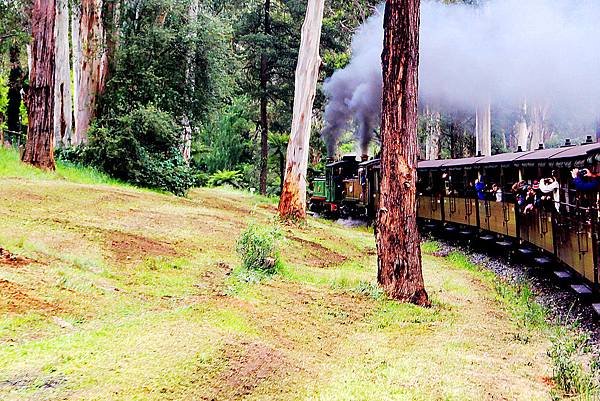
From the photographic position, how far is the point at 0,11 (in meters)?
18.2

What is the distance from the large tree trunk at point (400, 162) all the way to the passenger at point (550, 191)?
3.43m

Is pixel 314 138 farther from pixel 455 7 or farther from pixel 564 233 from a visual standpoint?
pixel 564 233

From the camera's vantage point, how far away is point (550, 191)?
11.3 metres

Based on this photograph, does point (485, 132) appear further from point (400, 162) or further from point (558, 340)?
point (558, 340)

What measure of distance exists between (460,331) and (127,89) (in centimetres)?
1720

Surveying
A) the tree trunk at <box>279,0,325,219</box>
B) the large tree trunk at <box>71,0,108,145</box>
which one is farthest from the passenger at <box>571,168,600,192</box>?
the large tree trunk at <box>71,0,108,145</box>

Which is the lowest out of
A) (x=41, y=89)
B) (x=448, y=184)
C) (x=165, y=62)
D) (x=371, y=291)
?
(x=371, y=291)

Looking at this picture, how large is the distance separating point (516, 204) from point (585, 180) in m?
5.54

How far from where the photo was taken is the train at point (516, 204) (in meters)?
9.21

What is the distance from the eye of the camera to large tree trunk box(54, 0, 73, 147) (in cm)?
2538

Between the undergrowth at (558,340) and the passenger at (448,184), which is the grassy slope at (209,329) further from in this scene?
the passenger at (448,184)

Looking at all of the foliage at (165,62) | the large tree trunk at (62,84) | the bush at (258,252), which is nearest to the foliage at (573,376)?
the bush at (258,252)

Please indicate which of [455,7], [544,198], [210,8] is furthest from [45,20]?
[455,7]

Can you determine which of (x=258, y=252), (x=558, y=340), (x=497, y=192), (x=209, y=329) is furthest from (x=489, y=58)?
(x=209, y=329)
